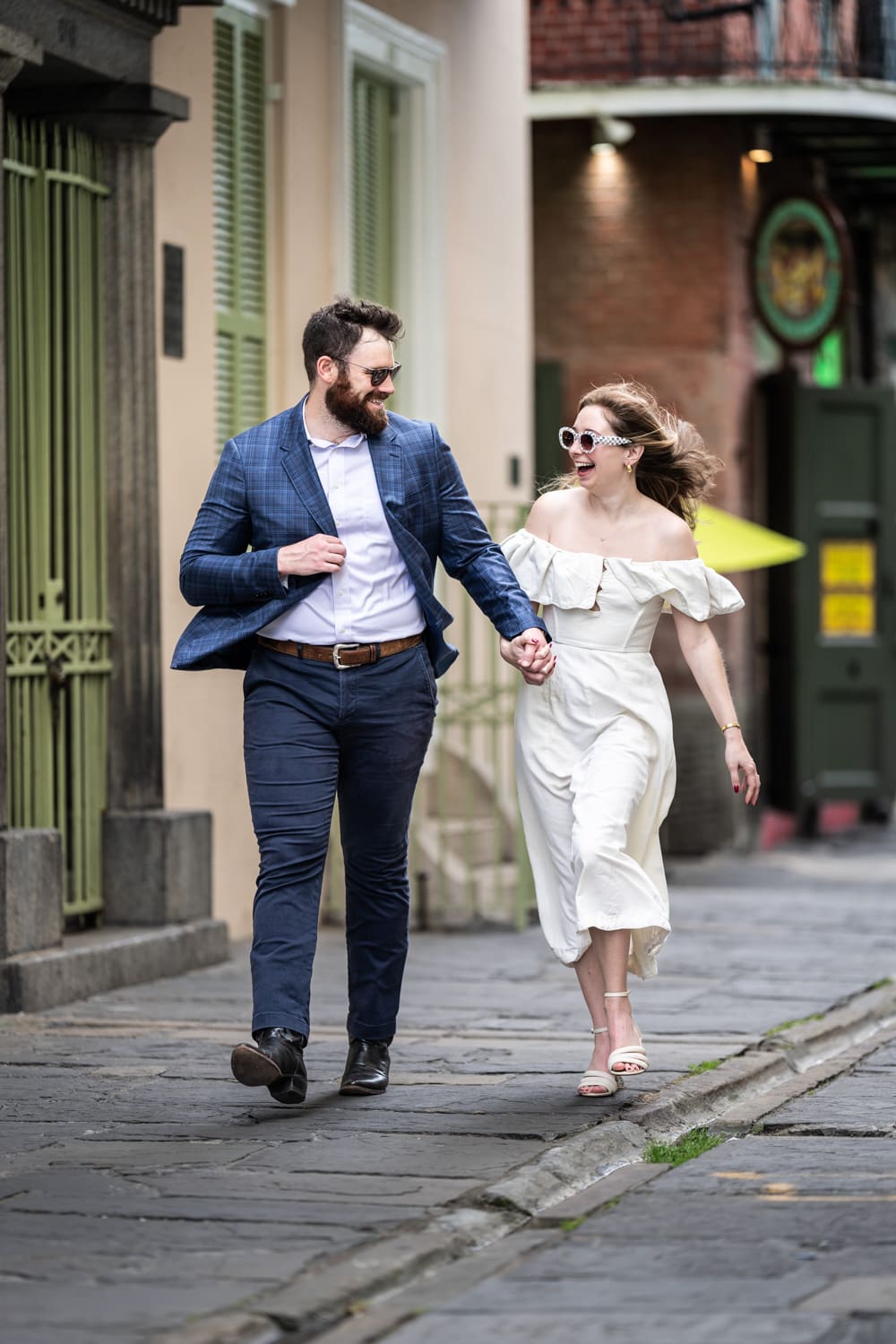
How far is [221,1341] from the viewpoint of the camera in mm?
4082

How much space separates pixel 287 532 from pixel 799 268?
11432 millimetres

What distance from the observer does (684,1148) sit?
5.84 metres

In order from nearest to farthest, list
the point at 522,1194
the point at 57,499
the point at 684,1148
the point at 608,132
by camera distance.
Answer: the point at 522,1194 → the point at 684,1148 → the point at 57,499 → the point at 608,132

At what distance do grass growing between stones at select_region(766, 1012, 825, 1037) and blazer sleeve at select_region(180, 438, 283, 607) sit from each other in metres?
2.43

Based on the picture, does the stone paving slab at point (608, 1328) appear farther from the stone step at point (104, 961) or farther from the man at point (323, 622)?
the stone step at point (104, 961)

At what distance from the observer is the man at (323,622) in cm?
615

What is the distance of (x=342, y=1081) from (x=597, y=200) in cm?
1067

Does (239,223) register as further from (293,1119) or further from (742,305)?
(742,305)

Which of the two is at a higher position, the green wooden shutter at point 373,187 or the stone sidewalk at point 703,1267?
the green wooden shutter at point 373,187

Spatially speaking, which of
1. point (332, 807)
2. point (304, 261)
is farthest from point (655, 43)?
point (332, 807)

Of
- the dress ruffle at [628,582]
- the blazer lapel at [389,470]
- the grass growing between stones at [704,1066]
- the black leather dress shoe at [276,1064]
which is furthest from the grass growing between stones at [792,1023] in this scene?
the blazer lapel at [389,470]

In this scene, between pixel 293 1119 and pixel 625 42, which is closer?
pixel 293 1119

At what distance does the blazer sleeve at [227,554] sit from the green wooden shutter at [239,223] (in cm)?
391

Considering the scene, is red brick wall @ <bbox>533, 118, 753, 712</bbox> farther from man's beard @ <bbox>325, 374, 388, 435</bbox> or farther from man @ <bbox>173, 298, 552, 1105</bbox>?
man's beard @ <bbox>325, 374, 388, 435</bbox>
